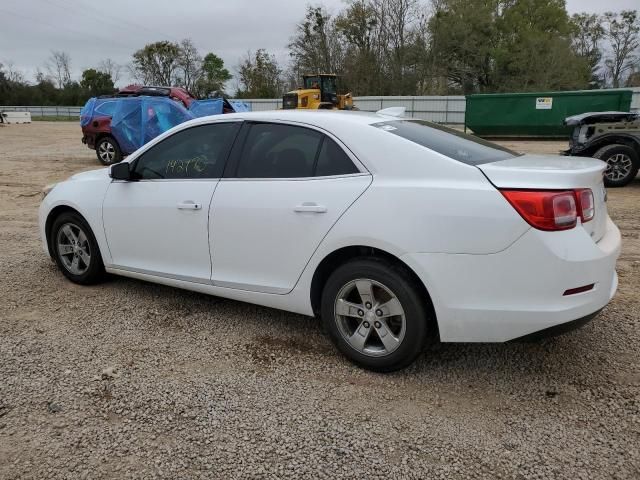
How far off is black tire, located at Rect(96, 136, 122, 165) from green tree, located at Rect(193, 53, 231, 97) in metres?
51.7

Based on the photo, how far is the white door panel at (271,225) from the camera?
3201mm

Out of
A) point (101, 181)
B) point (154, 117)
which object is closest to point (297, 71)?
point (154, 117)

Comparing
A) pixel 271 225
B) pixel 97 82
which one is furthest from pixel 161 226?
pixel 97 82

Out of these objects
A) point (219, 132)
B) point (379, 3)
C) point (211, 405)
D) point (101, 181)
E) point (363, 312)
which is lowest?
point (211, 405)

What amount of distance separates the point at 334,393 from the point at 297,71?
161 feet

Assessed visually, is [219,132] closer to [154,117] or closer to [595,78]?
[154,117]

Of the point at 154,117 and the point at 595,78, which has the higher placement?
the point at 595,78

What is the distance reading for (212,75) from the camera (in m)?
70.2

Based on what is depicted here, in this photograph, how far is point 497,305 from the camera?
2.77m

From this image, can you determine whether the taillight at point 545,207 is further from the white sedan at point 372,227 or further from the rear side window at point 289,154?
the rear side window at point 289,154

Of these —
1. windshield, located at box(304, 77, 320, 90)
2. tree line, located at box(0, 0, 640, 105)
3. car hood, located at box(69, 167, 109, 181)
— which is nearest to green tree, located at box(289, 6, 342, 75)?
tree line, located at box(0, 0, 640, 105)

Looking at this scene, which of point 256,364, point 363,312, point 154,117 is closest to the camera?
point 363,312

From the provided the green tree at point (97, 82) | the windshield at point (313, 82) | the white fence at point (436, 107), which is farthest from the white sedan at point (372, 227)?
the green tree at point (97, 82)

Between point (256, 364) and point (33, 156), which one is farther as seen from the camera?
point (33, 156)
